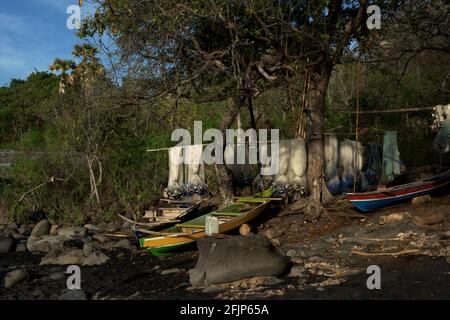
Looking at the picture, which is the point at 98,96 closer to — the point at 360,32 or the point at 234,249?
the point at 234,249

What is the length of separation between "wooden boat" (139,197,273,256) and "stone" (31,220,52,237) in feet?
16.1

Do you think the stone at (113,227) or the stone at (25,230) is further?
the stone at (25,230)

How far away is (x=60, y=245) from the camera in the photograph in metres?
15.1

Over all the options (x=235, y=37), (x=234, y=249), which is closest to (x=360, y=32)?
(x=235, y=37)

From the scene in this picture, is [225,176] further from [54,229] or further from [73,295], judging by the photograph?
[73,295]

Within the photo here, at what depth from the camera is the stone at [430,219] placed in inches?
471

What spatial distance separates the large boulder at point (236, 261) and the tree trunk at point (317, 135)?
14.0ft

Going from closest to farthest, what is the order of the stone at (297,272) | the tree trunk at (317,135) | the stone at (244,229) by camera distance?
the stone at (297,272), the stone at (244,229), the tree trunk at (317,135)

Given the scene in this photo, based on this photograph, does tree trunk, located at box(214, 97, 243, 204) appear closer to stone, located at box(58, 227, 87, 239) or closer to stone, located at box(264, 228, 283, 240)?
stone, located at box(264, 228, 283, 240)

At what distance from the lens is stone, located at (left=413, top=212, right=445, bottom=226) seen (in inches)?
471

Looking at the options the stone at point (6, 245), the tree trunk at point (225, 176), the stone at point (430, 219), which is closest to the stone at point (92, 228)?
the stone at point (6, 245)

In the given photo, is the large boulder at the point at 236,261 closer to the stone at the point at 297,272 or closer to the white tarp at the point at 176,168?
the stone at the point at 297,272

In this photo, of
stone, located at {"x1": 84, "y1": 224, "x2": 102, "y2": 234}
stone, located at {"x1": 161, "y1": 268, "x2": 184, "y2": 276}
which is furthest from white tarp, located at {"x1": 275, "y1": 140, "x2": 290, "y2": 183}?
stone, located at {"x1": 84, "y1": 224, "x2": 102, "y2": 234}

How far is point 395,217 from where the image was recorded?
41.0 feet
